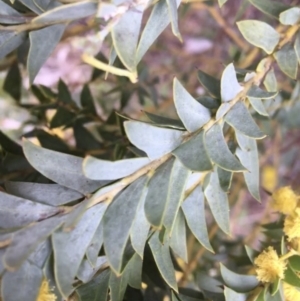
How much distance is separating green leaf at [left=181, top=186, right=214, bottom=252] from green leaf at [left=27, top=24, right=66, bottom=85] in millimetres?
180

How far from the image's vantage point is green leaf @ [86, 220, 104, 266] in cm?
36

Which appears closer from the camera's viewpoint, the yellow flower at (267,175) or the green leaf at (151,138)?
the green leaf at (151,138)

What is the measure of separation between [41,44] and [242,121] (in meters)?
0.19

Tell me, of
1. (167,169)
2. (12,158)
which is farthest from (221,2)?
(12,158)

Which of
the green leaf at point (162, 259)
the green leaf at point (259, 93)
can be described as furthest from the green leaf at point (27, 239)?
the green leaf at point (259, 93)

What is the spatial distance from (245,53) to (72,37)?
0.27 metres

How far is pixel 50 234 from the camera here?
32cm

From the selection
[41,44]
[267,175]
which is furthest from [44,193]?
[267,175]

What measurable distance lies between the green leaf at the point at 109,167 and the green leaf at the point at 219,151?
0.20 ft

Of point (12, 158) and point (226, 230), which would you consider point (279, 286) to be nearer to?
point (226, 230)

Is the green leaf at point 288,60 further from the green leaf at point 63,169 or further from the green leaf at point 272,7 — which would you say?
the green leaf at point 63,169

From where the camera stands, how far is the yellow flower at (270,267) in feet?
1.34

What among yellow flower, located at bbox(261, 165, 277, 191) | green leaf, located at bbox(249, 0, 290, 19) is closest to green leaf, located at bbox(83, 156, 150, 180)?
green leaf, located at bbox(249, 0, 290, 19)

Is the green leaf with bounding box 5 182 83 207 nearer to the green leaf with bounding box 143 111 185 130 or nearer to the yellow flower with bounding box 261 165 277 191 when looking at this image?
the green leaf with bounding box 143 111 185 130
